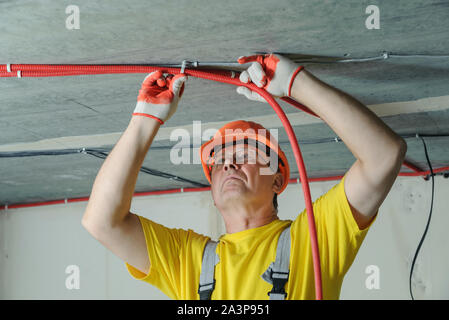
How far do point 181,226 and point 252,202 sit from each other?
186cm

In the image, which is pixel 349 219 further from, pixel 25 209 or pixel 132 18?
pixel 25 209

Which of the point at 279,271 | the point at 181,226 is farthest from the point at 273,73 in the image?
the point at 181,226

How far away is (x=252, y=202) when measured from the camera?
185 cm

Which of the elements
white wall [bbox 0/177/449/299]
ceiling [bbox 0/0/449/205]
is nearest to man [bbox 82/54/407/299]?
ceiling [bbox 0/0/449/205]

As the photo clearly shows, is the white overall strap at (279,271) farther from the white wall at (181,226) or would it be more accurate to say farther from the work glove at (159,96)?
the white wall at (181,226)

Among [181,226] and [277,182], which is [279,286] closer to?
[277,182]

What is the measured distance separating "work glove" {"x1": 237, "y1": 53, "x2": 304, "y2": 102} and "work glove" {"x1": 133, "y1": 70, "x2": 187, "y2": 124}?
23 centimetres

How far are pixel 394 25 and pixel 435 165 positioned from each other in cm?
187

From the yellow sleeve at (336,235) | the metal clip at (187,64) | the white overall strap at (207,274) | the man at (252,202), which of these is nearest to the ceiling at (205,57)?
the metal clip at (187,64)

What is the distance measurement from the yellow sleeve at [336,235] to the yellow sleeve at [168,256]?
1.35 feet

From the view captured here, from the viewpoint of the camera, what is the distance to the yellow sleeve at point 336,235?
5.16 ft

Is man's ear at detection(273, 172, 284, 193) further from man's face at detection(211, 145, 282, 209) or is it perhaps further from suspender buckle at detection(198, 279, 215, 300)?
suspender buckle at detection(198, 279, 215, 300)

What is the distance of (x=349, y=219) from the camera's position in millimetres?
1561
